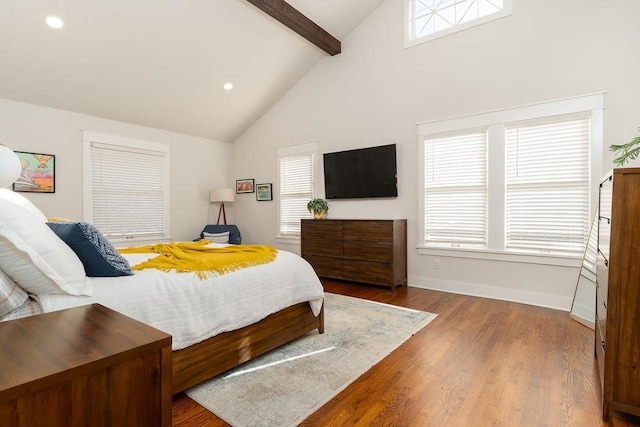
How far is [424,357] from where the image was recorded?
2383 mm

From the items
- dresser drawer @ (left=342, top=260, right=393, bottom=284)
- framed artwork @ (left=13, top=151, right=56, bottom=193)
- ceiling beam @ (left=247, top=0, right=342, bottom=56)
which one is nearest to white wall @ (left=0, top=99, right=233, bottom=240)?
framed artwork @ (left=13, top=151, right=56, bottom=193)

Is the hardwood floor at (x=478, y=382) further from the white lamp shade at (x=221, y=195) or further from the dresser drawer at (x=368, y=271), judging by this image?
the white lamp shade at (x=221, y=195)

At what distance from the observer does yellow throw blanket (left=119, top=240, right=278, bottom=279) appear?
2.06 meters

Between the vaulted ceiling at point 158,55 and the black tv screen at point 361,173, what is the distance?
5.55 feet

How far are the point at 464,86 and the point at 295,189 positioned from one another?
2963mm

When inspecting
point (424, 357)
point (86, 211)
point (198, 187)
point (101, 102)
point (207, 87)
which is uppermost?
point (207, 87)

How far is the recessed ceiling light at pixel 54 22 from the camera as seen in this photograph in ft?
11.2

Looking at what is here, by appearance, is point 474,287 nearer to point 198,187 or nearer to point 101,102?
point 198,187

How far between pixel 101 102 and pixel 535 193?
5.60 m

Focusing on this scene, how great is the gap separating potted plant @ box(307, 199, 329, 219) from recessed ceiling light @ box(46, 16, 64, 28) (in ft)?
11.7

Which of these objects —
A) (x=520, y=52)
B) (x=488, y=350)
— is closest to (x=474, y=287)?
(x=488, y=350)

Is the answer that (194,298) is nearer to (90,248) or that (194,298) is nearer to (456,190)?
(90,248)

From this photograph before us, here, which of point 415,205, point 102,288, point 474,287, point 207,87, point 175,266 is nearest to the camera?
point 102,288

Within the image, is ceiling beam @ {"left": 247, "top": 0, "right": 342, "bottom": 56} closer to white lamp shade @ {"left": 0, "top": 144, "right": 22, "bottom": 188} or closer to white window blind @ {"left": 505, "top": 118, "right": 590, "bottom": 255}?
white window blind @ {"left": 505, "top": 118, "right": 590, "bottom": 255}
